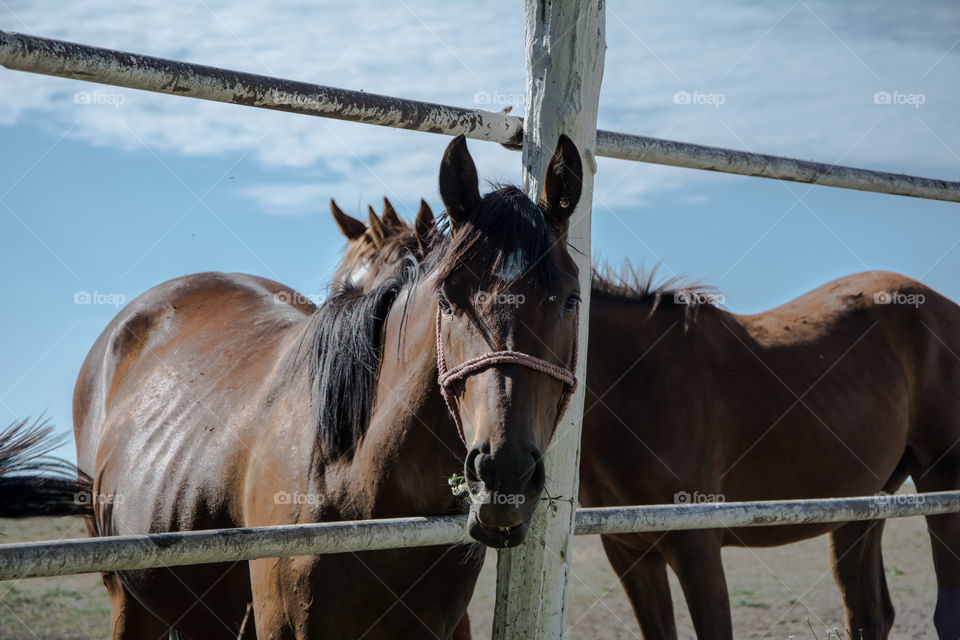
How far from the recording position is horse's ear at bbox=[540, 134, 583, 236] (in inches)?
79.6

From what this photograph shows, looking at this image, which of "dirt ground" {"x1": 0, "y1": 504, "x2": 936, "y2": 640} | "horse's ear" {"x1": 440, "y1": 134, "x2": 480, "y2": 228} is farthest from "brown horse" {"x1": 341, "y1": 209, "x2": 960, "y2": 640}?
"horse's ear" {"x1": 440, "y1": 134, "x2": 480, "y2": 228}

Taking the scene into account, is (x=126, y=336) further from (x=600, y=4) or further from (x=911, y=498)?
(x=911, y=498)

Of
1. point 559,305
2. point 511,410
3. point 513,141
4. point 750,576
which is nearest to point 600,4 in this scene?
point 513,141

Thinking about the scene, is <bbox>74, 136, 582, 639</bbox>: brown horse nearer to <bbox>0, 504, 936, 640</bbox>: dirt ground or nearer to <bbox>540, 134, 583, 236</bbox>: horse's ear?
<bbox>540, 134, 583, 236</bbox>: horse's ear

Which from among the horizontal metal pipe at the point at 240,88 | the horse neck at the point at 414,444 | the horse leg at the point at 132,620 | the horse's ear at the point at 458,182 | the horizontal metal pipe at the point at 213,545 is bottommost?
the horse leg at the point at 132,620

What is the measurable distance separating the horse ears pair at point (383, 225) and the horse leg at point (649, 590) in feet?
6.07

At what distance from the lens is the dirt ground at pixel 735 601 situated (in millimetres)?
6105

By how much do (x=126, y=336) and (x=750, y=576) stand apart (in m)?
6.95

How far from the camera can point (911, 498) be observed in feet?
8.87

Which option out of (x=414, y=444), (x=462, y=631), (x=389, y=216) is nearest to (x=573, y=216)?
(x=414, y=444)

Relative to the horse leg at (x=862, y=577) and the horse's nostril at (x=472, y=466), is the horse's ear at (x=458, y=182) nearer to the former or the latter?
the horse's nostril at (x=472, y=466)

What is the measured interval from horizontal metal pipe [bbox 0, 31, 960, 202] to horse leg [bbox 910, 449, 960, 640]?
231cm

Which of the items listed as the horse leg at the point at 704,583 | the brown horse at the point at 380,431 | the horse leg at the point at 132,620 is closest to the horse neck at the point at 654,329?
the horse leg at the point at 704,583

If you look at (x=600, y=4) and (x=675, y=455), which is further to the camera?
(x=675, y=455)
